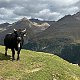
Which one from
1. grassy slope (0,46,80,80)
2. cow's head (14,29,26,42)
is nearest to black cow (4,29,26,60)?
cow's head (14,29,26,42)

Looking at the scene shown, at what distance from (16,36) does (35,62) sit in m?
4.72

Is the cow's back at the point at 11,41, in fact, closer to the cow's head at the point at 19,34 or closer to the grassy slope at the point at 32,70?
the cow's head at the point at 19,34

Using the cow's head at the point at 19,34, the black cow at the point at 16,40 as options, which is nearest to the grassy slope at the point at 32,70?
the black cow at the point at 16,40

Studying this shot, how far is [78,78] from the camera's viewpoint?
37219 mm

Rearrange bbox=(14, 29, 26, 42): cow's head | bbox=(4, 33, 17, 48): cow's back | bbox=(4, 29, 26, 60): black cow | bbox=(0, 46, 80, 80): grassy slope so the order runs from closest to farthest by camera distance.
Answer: bbox=(0, 46, 80, 80): grassy slope < bbox=(14, 29, 26, 42): cow's head < bbox=(4, 29, 26, 60): black cow < bbox=(4, 33, 17, 48): cow's back

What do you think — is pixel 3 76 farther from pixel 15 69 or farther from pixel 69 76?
pixel 69 76

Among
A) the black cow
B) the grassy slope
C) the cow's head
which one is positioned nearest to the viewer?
the grassy slope

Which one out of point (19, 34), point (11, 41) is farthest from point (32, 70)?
point (11, 41)

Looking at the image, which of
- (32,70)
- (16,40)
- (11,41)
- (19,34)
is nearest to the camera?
(32,70)

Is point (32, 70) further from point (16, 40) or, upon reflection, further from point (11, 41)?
point (11, 41)

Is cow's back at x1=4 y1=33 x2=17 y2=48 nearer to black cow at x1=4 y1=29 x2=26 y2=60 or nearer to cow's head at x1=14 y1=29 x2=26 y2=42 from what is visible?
black cow at x1=4 y1=29 x2=26 y2=60

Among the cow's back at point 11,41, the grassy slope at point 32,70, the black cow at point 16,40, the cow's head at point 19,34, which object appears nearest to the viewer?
the grassy slope at point 32,70

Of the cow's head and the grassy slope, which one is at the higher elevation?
the cow's head

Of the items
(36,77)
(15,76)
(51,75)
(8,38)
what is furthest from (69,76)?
(8,38)
